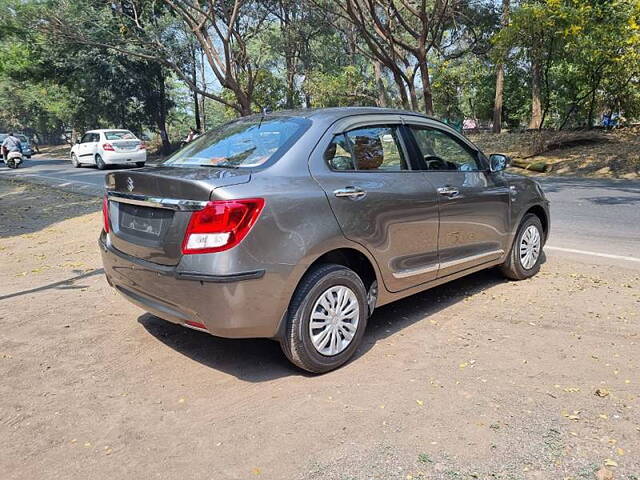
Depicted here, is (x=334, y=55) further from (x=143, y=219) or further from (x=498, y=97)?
(x=143, y=219)

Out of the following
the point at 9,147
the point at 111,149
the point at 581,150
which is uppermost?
the point at 9,147

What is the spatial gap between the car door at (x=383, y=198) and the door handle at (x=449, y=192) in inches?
3.7

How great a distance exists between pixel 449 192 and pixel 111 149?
20.3 m

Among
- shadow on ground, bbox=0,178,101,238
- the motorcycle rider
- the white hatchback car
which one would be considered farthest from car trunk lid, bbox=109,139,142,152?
shadow on ground, bbox=0,178,101,238

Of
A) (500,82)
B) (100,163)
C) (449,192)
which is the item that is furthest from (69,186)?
(500,82)

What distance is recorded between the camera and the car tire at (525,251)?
5230mm

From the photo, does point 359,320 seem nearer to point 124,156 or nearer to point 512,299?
point 512,299

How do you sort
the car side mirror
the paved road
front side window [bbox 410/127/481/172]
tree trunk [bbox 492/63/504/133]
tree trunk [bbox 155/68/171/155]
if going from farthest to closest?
1. tree trunk [bbox 155/68/171/155]
2. tree trunk [bbox 492/63/504/133]
3. the paved road
4. the car side mirror
5. front side window [bbox 410/127/481/172]

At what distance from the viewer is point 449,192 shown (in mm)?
4336

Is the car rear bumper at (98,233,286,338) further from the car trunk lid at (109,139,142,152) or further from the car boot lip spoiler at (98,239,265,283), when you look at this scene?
the car trunk lid at (109,139,142,152)

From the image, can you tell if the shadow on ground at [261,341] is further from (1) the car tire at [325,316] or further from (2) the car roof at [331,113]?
(2) the car roof at [331,113]

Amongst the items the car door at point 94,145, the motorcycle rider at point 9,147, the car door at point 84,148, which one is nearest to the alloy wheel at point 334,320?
the car door at point 94,145

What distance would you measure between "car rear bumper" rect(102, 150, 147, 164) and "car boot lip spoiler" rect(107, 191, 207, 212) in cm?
1964

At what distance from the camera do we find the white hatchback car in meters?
21.9
